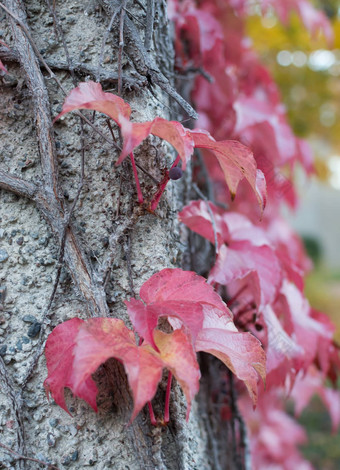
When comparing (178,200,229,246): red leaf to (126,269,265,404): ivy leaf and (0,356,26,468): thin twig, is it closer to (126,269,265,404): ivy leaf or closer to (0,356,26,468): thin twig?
(126,269,265,404): ivy leaf

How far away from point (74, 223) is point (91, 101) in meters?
0.24

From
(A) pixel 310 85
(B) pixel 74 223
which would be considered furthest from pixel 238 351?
(A) pixel 310 85

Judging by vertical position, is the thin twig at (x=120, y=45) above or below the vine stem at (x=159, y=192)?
above

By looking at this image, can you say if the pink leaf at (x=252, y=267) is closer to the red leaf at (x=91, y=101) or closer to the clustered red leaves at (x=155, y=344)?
the clustered red leaves at (x=155, y=344)

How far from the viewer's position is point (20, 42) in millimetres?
731

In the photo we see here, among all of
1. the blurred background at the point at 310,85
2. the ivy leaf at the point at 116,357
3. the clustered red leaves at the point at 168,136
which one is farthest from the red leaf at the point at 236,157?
the blurred background at the point at 310,85

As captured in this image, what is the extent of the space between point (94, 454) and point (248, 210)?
3.25 ft

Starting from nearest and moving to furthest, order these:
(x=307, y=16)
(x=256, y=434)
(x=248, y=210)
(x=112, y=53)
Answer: (x=112, y=53)
(x=248, y=210)
(x=307, y=16)
(x=256, y=434)

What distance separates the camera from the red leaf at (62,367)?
58 cm

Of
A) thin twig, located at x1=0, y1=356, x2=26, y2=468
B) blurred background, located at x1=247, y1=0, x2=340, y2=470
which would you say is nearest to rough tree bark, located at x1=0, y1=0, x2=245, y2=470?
thin twig, located at x1=0, y1=356, x2=26, y2=468

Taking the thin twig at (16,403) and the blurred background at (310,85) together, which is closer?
the thin twig at (16,403)

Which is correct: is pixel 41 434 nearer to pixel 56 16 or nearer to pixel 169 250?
pixel 169 250

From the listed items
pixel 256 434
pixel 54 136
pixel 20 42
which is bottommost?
pixel 256 434

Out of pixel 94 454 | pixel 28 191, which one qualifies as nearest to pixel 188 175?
pixel 28 191
